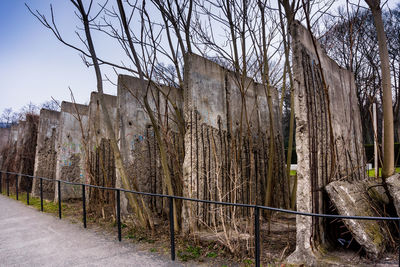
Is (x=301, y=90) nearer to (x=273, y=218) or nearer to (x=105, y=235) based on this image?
(x=273, y=218)

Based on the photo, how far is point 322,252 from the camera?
3.58 metres

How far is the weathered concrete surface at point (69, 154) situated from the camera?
9266 millimetres

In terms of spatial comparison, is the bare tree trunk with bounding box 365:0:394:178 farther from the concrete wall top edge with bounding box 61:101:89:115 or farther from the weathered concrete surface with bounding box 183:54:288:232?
the concrete wall top edge with bounding box 61:101:89:115

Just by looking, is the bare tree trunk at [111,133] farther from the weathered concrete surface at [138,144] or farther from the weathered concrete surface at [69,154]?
the weathered concrete surface at [69,154]

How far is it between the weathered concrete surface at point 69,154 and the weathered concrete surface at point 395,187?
313 inches

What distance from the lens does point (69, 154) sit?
9.44m

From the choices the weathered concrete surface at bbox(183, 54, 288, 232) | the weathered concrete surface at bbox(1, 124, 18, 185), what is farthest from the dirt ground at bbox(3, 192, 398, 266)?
the weathered concrete surface at bbox(1, 124, 18, 185)

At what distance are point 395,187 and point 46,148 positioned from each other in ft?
33.4

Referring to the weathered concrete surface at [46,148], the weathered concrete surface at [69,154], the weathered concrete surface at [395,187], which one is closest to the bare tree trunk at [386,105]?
the weathered concrete surface at [395,187]

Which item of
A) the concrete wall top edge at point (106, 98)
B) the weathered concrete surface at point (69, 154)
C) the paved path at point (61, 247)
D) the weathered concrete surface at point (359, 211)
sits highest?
the concrete wall top edge at point (106, 98)

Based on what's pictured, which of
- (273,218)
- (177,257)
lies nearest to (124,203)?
(177,257)

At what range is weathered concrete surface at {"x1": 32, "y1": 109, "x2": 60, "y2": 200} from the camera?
10344mm

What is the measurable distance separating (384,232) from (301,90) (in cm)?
195

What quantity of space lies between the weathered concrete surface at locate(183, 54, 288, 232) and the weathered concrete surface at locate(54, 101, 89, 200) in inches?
212
